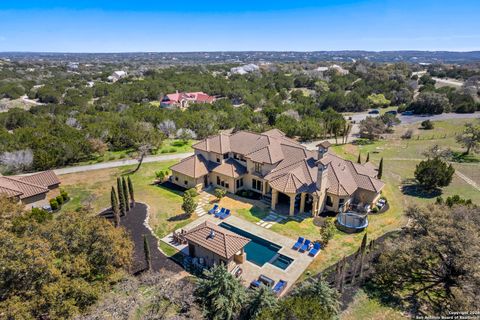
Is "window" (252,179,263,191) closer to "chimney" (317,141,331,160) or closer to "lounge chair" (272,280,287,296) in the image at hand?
"chimney" (317,141,331,160)

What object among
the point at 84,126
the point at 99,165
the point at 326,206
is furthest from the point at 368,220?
the point at 84,126

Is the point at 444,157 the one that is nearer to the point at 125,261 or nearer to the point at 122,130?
the point at 125,261

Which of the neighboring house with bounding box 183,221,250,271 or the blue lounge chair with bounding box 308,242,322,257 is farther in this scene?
the blue lounge chair with bounding box 308,242,322,257

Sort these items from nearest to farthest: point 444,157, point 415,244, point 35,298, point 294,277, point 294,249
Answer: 1. point 35,298
2. point 415,244
3. point 294,277
4. point 294,249
5. point 444,157

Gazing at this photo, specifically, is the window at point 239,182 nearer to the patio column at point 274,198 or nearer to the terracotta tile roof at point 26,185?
the patio column at point 274,198

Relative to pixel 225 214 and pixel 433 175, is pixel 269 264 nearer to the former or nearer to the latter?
pixel 225 214

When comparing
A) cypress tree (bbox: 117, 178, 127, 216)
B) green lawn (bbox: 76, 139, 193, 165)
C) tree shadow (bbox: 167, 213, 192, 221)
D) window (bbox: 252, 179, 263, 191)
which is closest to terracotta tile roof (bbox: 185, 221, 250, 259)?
tree shadow (bbox: 167, 213, 192, 221)
